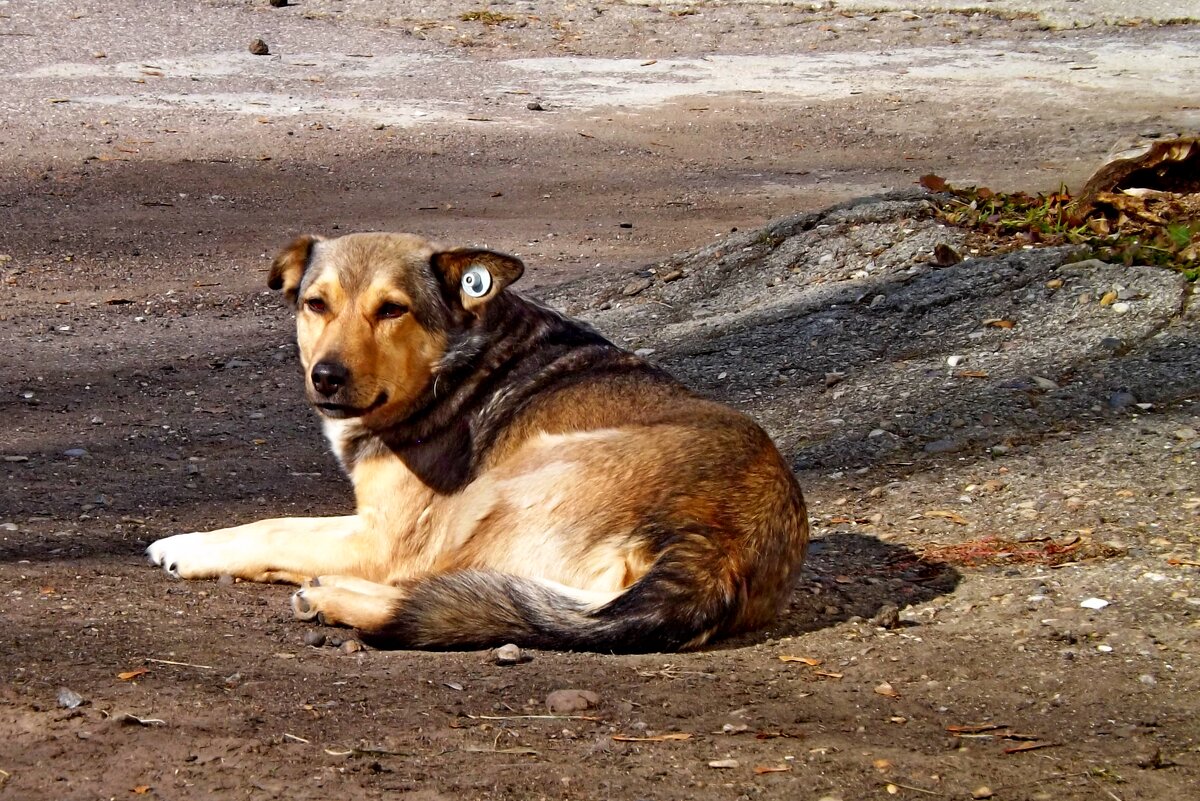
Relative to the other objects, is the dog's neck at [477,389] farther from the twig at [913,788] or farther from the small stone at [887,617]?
the twig at [913,788]

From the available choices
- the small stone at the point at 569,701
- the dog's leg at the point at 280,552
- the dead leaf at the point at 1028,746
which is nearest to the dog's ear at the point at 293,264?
the dog's leg at the point at 280,552

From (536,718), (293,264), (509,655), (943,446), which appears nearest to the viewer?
(536,718)

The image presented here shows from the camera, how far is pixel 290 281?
17.2 ft

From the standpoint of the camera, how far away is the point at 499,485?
4.73 meters

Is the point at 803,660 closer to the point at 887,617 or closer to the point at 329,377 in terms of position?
the point at 887,617

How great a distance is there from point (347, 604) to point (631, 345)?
3.76m

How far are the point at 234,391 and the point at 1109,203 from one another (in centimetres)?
525

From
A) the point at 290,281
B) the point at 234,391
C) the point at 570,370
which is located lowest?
the point at 234,391

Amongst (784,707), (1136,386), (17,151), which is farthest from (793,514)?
(17,151)

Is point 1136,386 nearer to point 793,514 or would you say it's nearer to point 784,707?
point 793,514

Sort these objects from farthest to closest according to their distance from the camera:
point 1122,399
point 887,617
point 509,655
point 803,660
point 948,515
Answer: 1. point 1122,399
2. point 948,515
3. point 887,617
4. point 803,660
5. point 509,655

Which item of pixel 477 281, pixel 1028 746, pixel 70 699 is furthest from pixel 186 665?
pixel 1028 746

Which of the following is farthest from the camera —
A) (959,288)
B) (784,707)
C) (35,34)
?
(35,34)

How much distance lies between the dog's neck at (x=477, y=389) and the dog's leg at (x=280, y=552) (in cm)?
31
